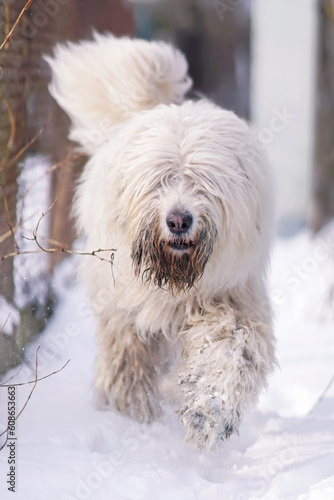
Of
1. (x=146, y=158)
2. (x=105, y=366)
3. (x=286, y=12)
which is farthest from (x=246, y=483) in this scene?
(x=286, y=12)

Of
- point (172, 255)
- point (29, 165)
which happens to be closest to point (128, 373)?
point (172, 255)

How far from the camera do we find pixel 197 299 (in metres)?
3.27

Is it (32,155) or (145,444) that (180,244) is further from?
(32,155)

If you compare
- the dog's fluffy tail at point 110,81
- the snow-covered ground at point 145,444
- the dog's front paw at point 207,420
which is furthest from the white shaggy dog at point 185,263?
the dog's fluffy tail at point 110,81

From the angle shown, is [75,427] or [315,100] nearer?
[75,427]

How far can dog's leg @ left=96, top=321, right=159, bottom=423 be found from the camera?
356cm

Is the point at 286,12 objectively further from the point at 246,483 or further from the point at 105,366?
the point at 246,483

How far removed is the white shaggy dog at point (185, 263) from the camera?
116 inches

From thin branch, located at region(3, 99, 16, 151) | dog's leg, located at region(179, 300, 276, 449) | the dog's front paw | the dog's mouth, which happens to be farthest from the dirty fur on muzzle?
thin branch, located at region(3, 99, 16, 151)

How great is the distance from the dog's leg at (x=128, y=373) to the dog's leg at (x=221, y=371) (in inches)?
14.3

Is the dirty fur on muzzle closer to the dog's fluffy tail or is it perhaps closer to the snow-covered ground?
the snow-covered ground

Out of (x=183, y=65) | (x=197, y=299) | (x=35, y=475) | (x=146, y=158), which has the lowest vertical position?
(x=35, y=475)

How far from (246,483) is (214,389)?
40cm

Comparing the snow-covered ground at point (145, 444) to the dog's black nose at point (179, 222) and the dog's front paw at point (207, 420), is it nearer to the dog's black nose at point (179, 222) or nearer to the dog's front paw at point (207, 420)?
the dog's front paw at point (207, 420)
